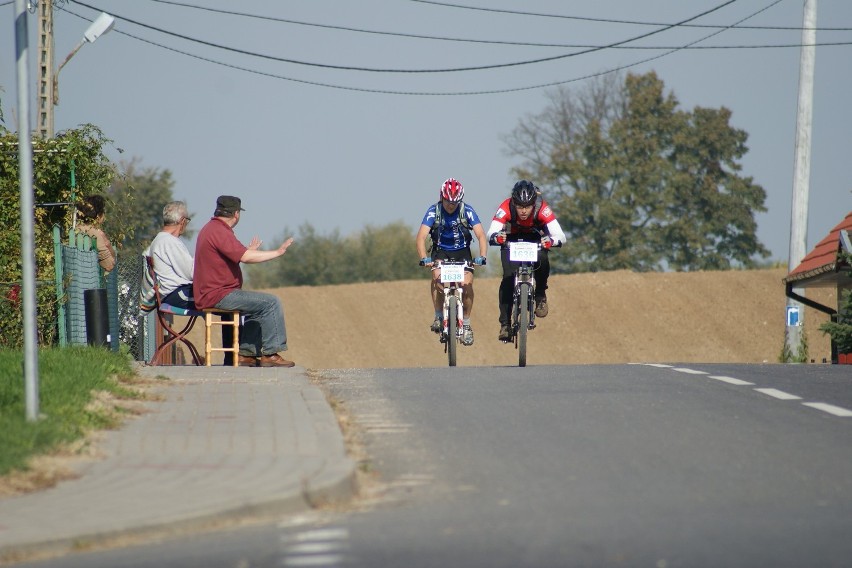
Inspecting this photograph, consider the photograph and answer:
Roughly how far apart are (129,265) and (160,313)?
16.2 ft

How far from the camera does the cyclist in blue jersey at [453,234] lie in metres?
17.6

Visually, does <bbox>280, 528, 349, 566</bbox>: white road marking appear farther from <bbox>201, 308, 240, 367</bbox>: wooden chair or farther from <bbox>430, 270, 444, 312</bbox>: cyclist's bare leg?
<bbox>430, 270, 444, 312</bbox>: cyclist's bare leg

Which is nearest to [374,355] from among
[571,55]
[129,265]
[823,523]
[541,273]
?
[571,55]

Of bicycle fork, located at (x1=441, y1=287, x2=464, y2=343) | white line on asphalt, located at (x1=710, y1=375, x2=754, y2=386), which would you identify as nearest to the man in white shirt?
bicycle fork, located at (x1=441, y1=287, x2=464, y2=343)

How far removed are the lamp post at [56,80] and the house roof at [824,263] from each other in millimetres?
14256

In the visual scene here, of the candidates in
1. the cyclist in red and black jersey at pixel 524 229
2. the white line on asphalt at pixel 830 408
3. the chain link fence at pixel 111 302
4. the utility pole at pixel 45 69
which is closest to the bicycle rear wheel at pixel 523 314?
the cyclist in red and black jersey at pixel 524 229

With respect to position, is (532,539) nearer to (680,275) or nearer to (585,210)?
(680,275)

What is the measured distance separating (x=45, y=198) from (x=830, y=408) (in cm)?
1074

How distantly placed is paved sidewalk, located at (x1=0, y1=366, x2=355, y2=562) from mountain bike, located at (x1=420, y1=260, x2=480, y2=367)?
659cm

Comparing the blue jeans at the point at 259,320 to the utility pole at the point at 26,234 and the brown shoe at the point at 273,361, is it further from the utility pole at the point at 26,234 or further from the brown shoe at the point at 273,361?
the utility pole at the point at 26,234

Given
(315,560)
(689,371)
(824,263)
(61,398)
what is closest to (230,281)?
(689,371)

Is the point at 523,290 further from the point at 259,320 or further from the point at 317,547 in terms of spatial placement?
the point at 317,547

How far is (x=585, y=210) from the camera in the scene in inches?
2781

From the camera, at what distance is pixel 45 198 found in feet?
61.1
